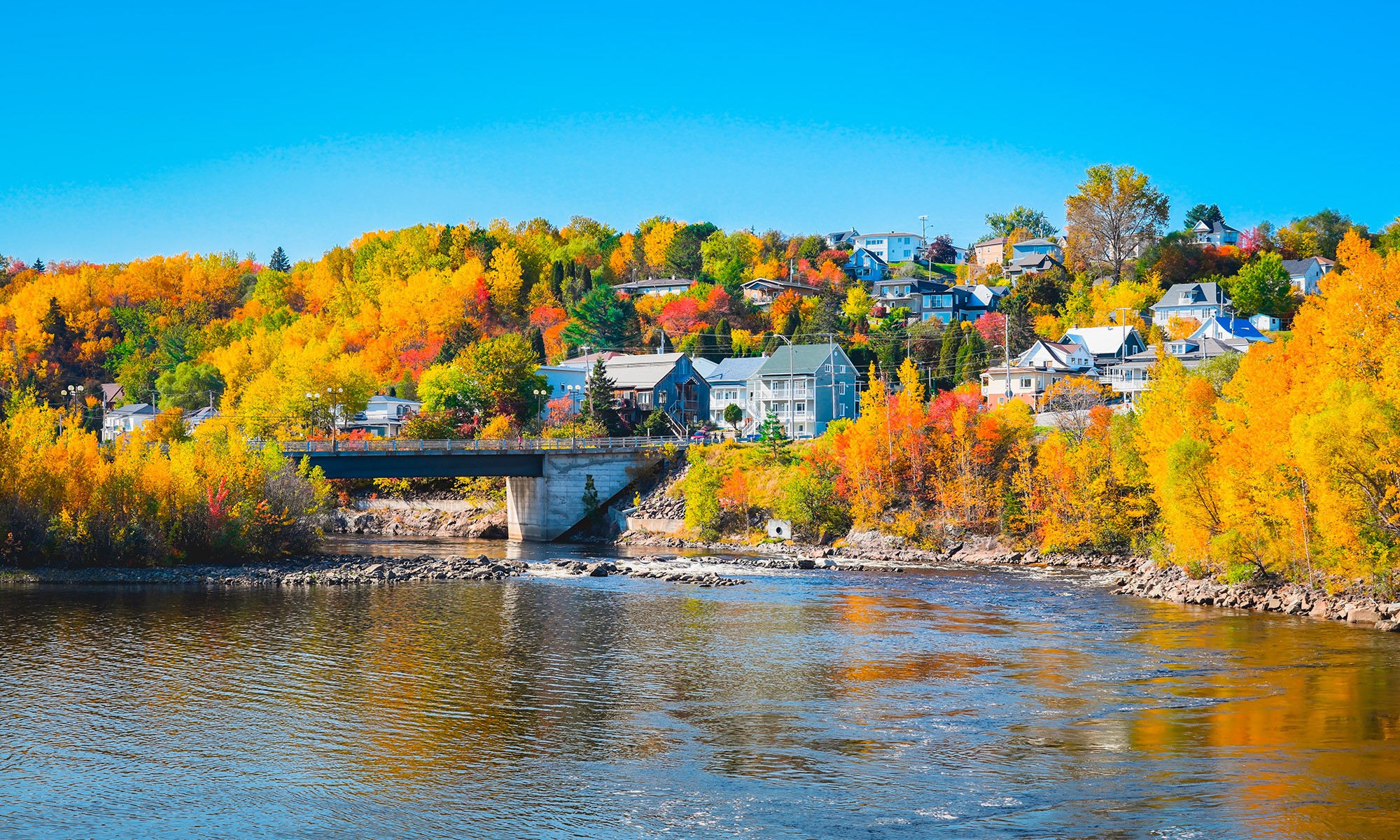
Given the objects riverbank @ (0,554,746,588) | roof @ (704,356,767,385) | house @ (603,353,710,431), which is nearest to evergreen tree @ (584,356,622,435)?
house @ (603,353,710,431)

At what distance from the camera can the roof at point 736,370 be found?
110 m

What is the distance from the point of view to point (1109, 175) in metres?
126

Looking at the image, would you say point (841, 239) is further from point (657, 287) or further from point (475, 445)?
point (475, 445)

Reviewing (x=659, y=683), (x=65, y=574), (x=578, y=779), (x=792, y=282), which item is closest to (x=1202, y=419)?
(x=659, y=683)

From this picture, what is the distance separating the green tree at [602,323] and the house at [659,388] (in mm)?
12771

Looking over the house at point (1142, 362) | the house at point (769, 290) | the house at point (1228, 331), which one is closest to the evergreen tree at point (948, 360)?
the house at point (1142, 362)

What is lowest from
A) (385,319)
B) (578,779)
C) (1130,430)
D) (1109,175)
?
(578,779)

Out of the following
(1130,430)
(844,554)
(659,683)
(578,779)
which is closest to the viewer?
(578,779)

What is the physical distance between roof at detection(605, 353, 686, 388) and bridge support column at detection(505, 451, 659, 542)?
77.1ft

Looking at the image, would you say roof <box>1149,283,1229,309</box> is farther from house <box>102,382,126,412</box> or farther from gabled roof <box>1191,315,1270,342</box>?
house <box>102,382,126,412</box>

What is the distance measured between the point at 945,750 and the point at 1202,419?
101ft

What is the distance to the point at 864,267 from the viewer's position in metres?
157

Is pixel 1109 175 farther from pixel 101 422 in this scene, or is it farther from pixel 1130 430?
pixel 101 422

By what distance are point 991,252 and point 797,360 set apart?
86256 mm
